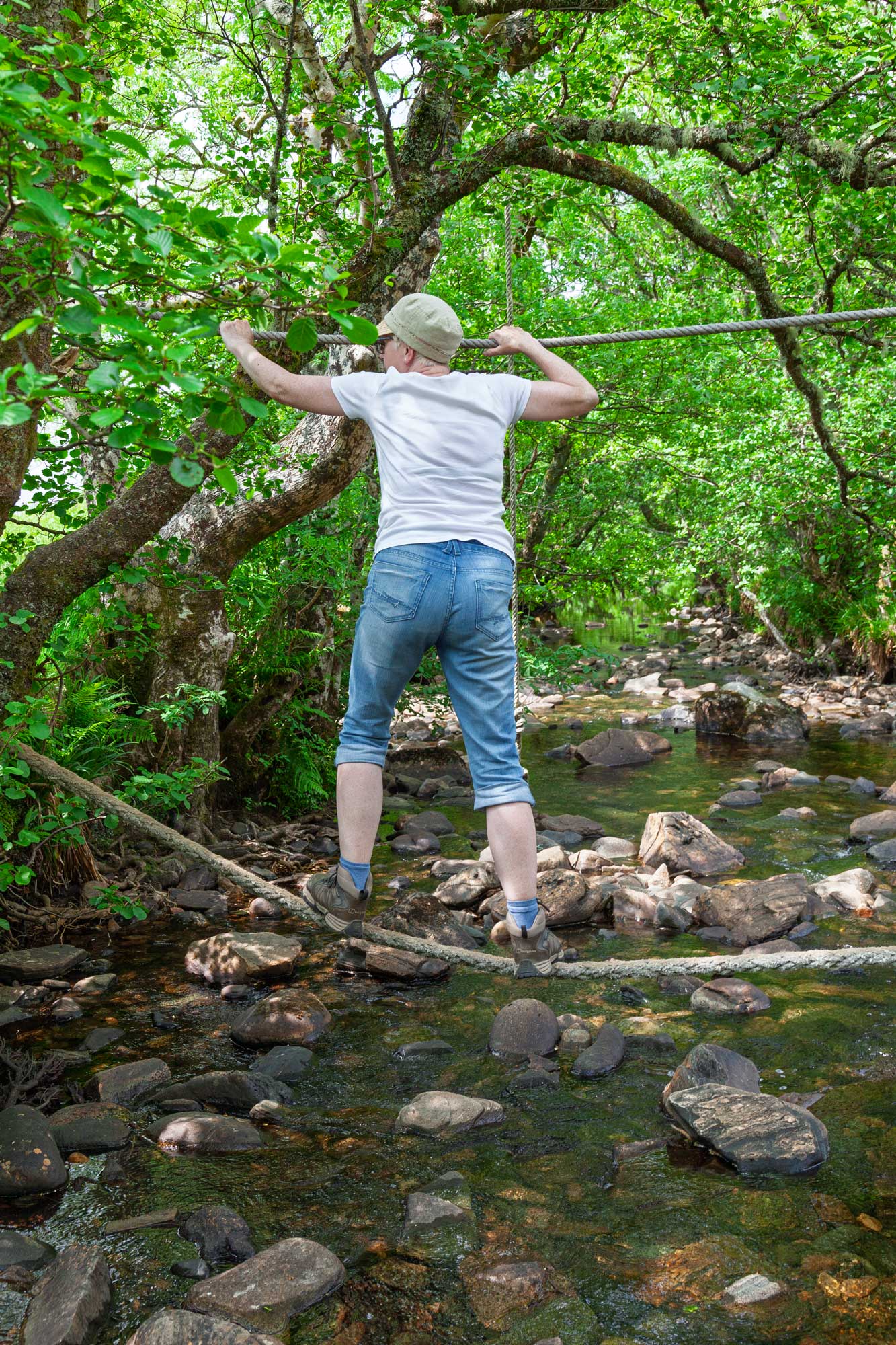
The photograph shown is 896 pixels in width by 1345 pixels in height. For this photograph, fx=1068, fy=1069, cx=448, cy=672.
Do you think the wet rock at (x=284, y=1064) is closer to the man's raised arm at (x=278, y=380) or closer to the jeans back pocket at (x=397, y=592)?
the jeans back pocket at (x=397, y=592)

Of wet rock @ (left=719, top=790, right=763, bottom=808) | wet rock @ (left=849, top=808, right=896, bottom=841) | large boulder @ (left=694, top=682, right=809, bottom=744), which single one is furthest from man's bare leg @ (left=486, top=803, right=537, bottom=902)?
large boulder @ (left=694, top=682, right=809, bottom=744)

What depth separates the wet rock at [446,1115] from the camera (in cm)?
351

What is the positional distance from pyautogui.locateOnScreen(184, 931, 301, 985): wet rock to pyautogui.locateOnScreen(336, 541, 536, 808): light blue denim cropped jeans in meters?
1.66

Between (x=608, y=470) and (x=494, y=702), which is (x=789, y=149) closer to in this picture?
(x=494, y=702)

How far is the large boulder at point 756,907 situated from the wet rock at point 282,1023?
2322mm

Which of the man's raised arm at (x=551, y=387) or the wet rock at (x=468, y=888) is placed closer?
the man's raised arm at (x=551, y=387)

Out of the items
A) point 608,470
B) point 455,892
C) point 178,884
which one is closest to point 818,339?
point 608,470

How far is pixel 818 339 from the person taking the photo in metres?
11.5

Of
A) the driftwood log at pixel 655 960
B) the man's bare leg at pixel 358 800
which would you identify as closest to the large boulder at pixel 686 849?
the driftwood log at pixel 655 960

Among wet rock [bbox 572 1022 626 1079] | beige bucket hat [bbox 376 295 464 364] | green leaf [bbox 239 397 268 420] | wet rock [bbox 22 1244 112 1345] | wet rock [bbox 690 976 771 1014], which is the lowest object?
wet rock [bbox 690 976 771 1014]

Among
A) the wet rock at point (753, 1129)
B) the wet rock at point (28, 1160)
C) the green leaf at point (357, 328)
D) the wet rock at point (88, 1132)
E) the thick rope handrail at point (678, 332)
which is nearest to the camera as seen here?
the green leaf at point (357, 328)

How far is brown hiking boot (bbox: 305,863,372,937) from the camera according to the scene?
12.9 feet

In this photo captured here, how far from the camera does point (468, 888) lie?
6.25 m

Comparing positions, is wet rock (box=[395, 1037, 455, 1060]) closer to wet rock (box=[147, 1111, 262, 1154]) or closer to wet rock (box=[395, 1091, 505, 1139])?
wet rock (box=[395, 1091, 505, 1139])
